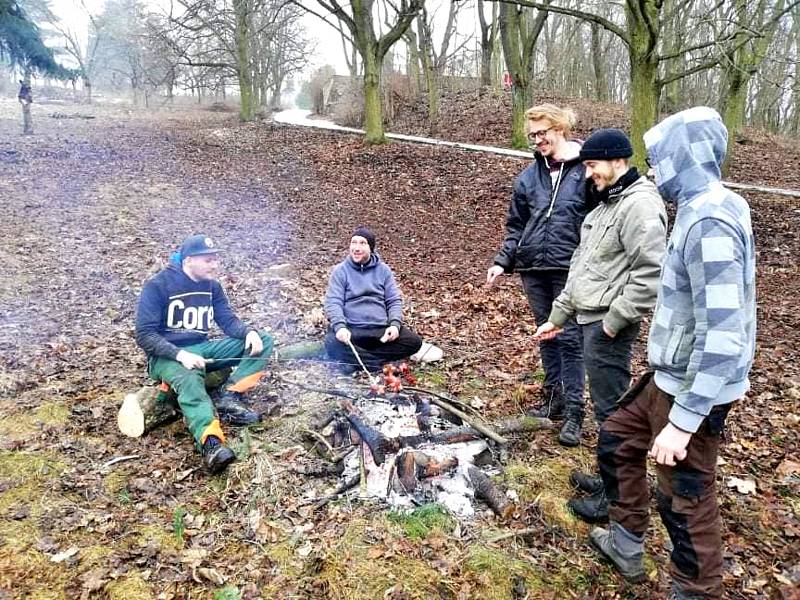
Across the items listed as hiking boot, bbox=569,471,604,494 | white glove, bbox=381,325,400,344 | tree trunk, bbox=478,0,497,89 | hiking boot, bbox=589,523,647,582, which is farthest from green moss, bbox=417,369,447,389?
tree trunk, bbox=478,0,497,89

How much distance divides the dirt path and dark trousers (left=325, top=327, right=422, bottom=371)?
267mm

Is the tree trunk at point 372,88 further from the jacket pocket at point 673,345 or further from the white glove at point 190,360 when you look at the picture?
the jacket pocket at point 673,345

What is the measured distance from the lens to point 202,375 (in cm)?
393

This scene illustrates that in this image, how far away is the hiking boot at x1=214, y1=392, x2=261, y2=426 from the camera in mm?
3955

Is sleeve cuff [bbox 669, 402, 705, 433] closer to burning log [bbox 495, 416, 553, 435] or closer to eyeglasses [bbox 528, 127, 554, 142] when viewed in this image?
burning log [bbox 495, 416, 553, 435]

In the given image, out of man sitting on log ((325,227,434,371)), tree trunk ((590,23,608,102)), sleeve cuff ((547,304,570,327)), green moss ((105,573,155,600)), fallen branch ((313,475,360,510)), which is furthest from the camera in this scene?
tree trunk ((590,23,608,102))

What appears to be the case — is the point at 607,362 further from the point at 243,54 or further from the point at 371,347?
the point at 243,54

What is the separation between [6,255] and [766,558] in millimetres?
9108

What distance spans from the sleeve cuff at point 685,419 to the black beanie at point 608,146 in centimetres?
138

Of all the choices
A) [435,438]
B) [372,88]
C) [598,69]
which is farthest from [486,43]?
[435,438]

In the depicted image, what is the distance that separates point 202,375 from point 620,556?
2.97m

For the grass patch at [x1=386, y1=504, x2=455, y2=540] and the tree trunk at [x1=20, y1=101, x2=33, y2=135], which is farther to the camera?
the tree trunk at [x1=20, y1=101, x2=33, y2=135]

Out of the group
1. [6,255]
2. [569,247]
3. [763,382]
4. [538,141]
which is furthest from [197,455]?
[6,255]

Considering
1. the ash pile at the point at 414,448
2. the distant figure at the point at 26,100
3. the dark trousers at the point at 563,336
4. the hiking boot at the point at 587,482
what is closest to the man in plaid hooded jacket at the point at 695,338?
the hiking boot at the point at 587,482
